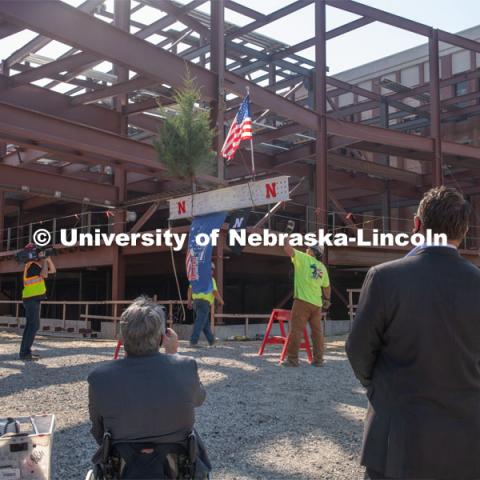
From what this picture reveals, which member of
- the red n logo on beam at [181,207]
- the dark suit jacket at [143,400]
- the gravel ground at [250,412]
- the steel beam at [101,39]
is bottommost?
the gravel ground at [250,412]

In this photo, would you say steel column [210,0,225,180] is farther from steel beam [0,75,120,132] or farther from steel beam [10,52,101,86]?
steel beam [0,75,120,132]

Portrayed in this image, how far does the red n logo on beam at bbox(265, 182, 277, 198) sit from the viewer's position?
8.21 meters

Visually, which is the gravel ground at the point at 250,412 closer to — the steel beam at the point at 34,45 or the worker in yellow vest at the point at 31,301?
the worker in yellow vest at the point at 31,301

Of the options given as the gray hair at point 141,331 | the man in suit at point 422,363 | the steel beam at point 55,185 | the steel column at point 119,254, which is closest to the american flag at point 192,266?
the gray hair at point 141,331

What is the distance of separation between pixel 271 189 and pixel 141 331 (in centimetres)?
577

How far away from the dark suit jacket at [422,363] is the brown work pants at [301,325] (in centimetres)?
586

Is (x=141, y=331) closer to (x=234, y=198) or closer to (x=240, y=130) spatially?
(x=234, y=198)

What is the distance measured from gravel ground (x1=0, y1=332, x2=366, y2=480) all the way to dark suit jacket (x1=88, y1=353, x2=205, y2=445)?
5.59 feet

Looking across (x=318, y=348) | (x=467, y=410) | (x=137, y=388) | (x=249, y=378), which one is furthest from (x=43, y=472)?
(x=318, y=348)

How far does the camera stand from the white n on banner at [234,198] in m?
8.21

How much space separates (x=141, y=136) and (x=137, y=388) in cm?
2243

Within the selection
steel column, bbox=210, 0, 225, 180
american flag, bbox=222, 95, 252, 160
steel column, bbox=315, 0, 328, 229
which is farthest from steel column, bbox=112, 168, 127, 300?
american flag, bbox=222, 95, 252, 160

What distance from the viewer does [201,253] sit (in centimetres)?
992

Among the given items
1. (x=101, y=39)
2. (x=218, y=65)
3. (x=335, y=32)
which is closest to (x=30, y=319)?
(x=101, y=39)
